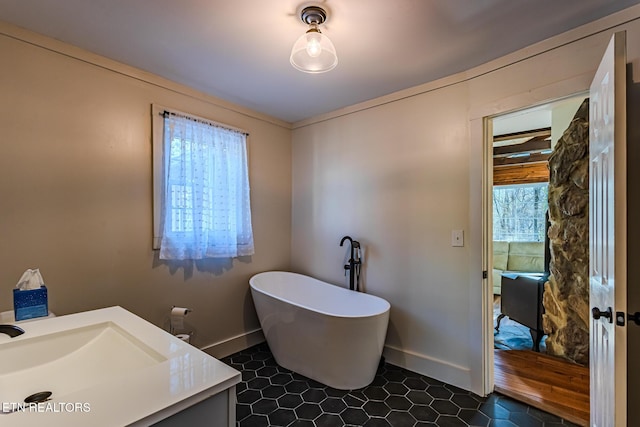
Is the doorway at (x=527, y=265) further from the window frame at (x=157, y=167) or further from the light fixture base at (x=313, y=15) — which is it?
the window frame at (x=157, y=167)

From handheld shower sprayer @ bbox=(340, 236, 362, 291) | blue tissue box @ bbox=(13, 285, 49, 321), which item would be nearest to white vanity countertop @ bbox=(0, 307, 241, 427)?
blue tissue box @ bbox=(13, 285, 49, 321)

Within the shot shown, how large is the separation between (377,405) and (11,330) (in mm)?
2039

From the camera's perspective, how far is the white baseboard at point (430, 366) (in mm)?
2311

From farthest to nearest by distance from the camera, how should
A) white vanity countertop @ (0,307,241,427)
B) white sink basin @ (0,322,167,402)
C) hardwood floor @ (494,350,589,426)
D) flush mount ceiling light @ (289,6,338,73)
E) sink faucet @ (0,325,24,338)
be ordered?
hardwood floor @ (494,350,589,426)
flush mount ceiling light @ (289,6,338,73)
sink faucet @ (0,325,24,338)
white sink basin @ (0,322,167,402)
white vanity countertop @ (0,307,241,427)

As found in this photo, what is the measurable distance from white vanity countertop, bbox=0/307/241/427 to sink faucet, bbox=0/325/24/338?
0.8 inches

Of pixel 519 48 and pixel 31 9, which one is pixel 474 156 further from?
pixel 31 9

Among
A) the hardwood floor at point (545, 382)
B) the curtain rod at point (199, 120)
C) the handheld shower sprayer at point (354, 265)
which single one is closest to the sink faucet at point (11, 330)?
the curtain rod at point (199, 120)

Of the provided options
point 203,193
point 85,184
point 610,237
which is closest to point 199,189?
point 203,193

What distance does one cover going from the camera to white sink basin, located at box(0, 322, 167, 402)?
1119 mm

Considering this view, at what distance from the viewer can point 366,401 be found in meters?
2.14

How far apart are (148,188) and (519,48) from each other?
2.76m

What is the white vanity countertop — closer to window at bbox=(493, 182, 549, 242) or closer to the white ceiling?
the white ceiling

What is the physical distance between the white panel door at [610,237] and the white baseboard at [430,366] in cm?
82

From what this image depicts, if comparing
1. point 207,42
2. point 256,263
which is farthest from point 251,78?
point 256,263
